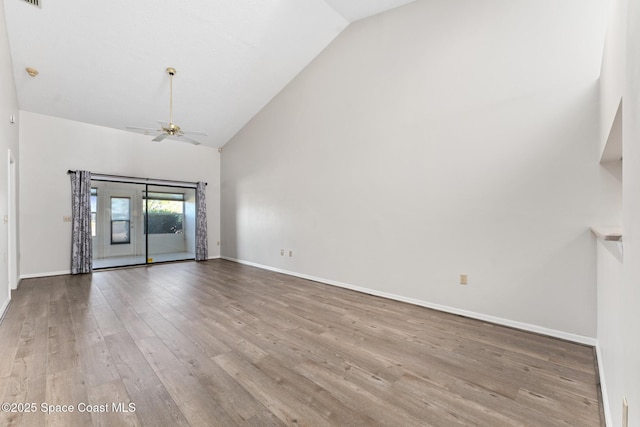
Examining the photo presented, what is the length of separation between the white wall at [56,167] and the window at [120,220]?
28.4 inches

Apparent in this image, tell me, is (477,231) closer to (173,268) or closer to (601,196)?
(601,196)

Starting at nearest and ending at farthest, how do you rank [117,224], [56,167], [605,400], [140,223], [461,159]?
[605,400] → [461,159] → [56,167] → [117,224] → [140,223]

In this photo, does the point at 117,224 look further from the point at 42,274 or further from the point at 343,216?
the point at 343,216

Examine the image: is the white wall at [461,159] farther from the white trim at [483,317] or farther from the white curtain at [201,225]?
the white curtain at [201,225]

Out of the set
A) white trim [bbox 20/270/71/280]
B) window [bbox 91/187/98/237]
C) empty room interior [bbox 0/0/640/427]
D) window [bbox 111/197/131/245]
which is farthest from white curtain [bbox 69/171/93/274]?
window [bbox 111/197/131/245]

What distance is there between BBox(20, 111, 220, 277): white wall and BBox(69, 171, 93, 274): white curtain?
0.14 meters

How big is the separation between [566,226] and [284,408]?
302cm

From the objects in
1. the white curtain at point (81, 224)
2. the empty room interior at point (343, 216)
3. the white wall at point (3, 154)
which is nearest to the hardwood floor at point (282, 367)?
the empty room interior at point (343, 216)

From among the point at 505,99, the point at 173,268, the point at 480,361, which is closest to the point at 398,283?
the point at 480,361

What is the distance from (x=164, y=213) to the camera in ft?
24.2

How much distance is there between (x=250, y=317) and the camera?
3258 mm

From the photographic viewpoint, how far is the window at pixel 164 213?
278 inches

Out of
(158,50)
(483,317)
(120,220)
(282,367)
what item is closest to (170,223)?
(120,220)

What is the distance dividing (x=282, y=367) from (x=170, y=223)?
21.6 ft
